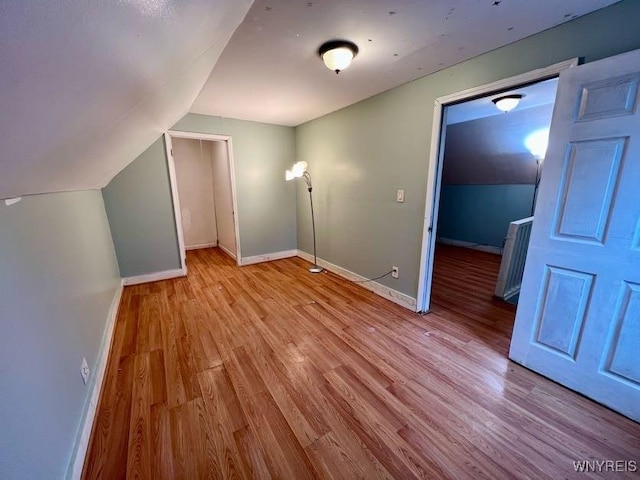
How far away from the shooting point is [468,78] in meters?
1.96

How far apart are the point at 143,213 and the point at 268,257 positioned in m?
1.88

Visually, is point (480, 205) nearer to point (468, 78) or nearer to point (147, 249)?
point (468, 78)

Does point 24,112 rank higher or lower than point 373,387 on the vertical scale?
higher

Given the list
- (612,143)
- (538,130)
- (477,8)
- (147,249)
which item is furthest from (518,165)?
(147,249)

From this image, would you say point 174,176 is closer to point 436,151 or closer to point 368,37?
point 368,37

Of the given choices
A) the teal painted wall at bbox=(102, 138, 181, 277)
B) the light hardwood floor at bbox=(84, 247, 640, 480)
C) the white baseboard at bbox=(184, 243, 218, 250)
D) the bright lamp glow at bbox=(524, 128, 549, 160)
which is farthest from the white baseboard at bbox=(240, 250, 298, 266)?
the bright lamp glow at bbox=(524, 128, 549, 160)

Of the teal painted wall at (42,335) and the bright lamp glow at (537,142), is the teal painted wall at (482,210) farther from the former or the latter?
the teal painted wall at (42,335)

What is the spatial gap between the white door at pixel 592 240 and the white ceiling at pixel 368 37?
47 cm

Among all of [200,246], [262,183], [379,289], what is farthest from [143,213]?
[379,289]

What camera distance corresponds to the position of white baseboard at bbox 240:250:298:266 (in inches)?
162

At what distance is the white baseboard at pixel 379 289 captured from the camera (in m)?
2.64

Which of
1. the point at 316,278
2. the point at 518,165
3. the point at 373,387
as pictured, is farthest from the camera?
the point at 518,165

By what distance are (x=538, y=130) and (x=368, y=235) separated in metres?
2.88

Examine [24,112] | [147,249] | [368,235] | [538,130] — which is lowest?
[147,249]
